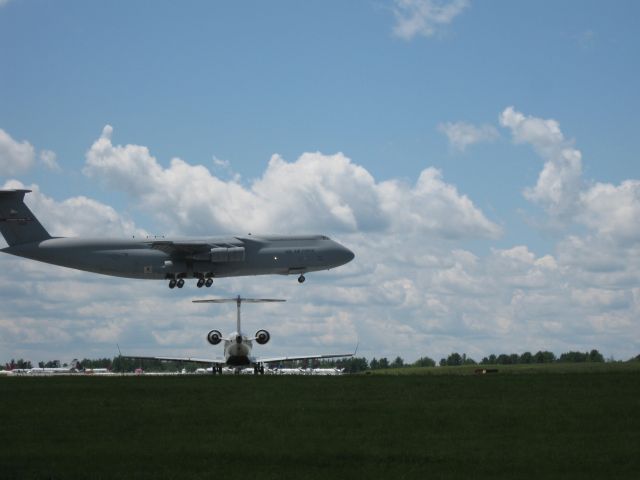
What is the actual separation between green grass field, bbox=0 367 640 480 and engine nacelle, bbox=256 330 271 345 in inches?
1234

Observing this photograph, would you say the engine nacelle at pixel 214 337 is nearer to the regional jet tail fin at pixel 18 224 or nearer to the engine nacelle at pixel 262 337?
the engine nacelle at pixel 262 337

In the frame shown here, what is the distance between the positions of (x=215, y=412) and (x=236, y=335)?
133 ft

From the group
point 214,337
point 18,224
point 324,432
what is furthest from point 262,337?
point 324,432

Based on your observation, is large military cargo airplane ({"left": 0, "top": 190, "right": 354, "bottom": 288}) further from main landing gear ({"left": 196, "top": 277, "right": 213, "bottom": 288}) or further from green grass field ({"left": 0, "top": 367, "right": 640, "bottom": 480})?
green grass field ({"left": 0, "top": 367, "right": 640, "bottom": 480})

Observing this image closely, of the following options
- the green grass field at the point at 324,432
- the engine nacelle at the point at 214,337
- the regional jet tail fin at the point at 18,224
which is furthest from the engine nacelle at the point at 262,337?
the green grass field at the point at 324,432

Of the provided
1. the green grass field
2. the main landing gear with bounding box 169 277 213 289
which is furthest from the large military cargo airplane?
the green grass field

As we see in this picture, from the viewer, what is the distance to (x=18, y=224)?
70062mm

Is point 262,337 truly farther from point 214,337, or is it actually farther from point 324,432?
point 324,432

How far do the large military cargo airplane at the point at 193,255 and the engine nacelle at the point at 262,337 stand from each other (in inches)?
186

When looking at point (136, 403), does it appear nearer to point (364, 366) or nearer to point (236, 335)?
point (236, 335)

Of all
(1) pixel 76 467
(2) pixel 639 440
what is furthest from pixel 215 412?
(2) pixel 639 440

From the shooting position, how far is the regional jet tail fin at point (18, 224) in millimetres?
70062

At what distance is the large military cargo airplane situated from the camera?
68.4 metres

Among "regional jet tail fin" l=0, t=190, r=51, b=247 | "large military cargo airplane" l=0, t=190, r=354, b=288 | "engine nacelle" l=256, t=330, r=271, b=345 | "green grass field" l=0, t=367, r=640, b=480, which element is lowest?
"green grass field" l=0, t=367, r=640, b=480
